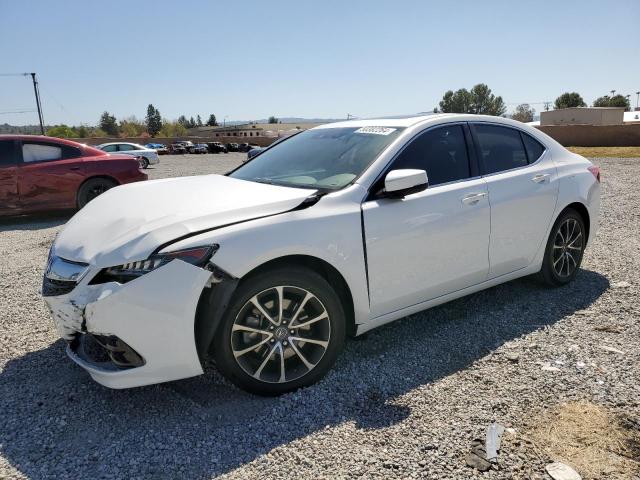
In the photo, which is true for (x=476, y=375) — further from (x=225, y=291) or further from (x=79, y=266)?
(x=79, y=266)

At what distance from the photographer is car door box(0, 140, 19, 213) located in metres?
8.18

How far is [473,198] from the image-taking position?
3723 mm

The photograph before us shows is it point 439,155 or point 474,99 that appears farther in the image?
point 474,99

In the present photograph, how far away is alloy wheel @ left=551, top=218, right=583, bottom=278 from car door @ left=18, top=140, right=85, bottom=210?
7546 millimetres

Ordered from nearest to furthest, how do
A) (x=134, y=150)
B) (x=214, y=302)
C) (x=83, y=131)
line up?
(x=214, y=302)
(x=134, y=150)
(x=83, y=131)

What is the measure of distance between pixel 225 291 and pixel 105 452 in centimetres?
100

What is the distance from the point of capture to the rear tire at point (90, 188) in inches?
340

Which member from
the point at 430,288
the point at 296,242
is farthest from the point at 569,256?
the point at 296,242

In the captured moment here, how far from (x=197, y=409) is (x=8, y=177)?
23.5ft

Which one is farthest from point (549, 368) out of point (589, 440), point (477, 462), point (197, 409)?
point (197, 409)

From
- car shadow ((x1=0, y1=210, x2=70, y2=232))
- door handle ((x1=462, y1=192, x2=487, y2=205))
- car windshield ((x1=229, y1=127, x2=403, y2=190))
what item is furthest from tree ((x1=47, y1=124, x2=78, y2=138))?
door handle ((x1=462, y1=192, x2=487, y2=205))

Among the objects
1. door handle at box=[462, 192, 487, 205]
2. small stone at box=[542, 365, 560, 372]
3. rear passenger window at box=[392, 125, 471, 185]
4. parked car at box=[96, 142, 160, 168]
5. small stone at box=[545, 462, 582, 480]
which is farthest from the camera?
parked car at box=[96, 142, 160, 168]

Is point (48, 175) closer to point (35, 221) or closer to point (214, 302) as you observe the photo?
point (35, 221)

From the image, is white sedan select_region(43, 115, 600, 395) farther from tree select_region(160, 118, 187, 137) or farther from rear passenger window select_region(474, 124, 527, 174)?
tree select_region(160, 118, 187, 137)
